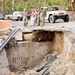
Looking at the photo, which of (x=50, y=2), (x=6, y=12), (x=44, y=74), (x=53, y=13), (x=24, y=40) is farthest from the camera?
(x=6, y=12)

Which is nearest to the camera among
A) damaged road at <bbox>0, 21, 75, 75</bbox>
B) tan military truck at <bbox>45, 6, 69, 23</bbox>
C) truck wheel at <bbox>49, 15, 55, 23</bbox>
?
damaged road at <bbox>0, 21, 75, 75</bbox>

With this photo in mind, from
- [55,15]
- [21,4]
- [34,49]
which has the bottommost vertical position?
[21,4]

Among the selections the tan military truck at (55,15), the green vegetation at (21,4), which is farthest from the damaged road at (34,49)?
the green vegetation at (21,4)

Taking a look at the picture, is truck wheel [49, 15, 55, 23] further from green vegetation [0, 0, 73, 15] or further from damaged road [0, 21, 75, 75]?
green vegetation [0, 0, 73, 15]

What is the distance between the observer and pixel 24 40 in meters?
25.9

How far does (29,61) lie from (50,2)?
129ft

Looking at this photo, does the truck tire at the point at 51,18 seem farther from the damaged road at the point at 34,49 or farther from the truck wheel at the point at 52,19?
the damaged road at the point at 34,49

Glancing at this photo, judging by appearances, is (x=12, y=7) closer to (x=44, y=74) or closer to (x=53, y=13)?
(x=53, y=13)

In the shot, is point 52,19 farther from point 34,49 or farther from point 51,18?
point 34,49

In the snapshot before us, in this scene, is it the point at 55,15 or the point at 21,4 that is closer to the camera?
the point at 55,15

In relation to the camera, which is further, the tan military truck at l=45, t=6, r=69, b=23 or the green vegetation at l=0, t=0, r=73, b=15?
the green vegetation at l=0, t=0, r=73, b=15

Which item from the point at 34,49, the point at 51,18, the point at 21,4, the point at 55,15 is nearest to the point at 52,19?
the point at 51,18

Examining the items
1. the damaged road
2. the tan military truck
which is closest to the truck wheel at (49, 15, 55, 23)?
the tan military truck

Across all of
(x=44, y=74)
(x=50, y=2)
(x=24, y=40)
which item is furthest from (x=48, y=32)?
(x=50, y=2)
